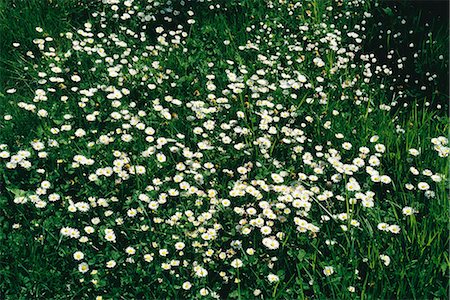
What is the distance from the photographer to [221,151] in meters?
3.54

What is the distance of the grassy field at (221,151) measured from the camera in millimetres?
2838

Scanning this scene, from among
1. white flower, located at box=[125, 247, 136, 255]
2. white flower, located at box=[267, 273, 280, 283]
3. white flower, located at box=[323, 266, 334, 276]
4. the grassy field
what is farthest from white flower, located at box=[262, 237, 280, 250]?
white flower, located at box=[125, 247, 136, 255]

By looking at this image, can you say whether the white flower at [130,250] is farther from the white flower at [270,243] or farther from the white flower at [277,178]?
the white flower at [277,178]

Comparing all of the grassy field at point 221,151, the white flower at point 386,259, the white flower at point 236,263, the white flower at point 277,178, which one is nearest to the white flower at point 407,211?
the grassy field at point 221,151

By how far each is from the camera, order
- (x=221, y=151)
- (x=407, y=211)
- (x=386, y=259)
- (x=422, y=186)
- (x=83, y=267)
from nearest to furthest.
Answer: (x=386, y=259) < (x=83, y=267) < (x=407, y=211) < (x=422, y=186) < (x=221, y=151)

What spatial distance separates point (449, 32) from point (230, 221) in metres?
2.72

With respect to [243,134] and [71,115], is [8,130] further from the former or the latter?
[243,134]

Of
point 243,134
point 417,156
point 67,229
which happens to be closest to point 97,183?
point 67,229

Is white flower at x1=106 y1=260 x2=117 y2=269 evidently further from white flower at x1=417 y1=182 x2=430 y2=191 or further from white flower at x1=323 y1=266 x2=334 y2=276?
white flower at x1=417 y1=182 x2=430 y2=191

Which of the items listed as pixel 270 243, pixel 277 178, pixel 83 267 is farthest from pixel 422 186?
pixel 83 267

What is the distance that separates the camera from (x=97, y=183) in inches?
126

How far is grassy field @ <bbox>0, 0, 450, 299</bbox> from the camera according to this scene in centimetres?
284

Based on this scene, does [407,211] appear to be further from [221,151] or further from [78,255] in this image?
[78,255]

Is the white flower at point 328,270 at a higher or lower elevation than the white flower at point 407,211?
lower
